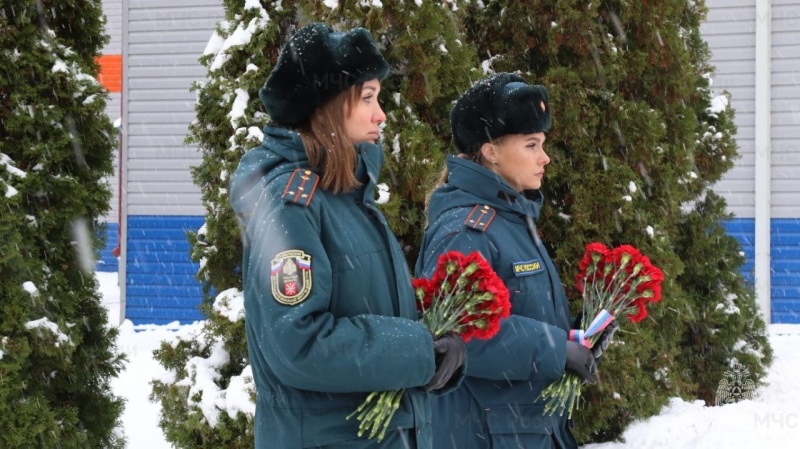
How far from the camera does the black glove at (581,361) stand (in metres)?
3.15

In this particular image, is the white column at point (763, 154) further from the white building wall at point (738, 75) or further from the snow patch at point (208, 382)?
the snow patch at point (208, 382)

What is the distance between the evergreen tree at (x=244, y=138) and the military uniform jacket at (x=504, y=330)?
1.12m

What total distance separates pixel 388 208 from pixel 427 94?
0.80m

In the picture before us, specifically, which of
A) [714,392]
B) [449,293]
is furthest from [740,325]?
[449,293]

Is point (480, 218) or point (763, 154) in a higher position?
point (480, 218)

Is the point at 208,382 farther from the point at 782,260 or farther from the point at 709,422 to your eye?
the point at 782,260

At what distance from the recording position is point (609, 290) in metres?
3.42

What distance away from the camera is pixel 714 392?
7820 millimetres

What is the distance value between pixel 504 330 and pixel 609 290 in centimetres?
53

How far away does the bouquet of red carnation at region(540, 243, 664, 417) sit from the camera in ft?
10.6

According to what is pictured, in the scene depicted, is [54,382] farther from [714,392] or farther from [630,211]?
[714,392]

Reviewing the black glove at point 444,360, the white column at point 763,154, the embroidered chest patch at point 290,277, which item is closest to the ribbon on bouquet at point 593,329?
→ the black glove at point 444,360

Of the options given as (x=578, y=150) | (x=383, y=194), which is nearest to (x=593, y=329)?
(x=383, y=194)

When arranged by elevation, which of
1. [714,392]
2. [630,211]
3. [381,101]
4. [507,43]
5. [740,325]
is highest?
[507,43]
